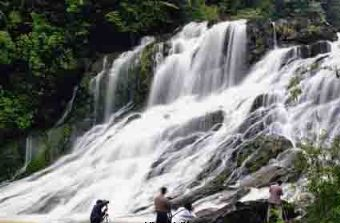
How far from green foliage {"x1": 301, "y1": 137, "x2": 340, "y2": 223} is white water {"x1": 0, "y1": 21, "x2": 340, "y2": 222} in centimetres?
992

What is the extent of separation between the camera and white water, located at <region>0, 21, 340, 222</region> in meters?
20.9

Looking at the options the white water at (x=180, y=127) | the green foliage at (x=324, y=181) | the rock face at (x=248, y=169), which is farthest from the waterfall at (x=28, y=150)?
the green foliage at (x=324, y=181)

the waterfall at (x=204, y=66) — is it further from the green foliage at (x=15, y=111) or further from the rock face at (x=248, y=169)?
the rock face at (x=248, y=169)

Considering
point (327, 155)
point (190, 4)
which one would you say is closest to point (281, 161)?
point (327, 155)

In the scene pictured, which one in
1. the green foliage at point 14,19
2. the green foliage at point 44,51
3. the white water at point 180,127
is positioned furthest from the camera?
the green foliage at point 14,19

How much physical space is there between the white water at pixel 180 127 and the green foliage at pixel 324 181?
992 centimetres

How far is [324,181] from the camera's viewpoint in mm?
9383

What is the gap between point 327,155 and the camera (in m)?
9.72

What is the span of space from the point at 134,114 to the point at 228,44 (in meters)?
4.71

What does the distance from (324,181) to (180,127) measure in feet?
47.2

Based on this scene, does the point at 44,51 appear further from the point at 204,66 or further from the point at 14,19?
the point at 204,66

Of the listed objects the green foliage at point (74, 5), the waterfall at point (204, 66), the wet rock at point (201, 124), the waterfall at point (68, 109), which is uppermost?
the green foliage at point (74, 5)

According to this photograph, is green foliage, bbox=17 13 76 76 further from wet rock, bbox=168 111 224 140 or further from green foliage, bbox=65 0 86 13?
wet rock, bbox=168 111 224 140

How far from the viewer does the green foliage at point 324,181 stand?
9.25 m
